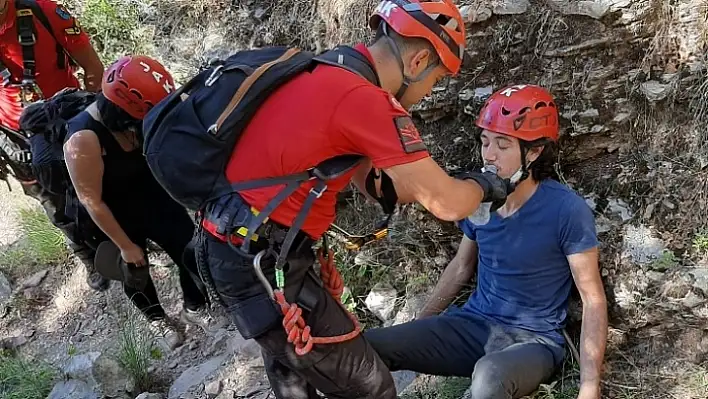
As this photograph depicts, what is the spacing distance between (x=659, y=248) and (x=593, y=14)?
1.27 m

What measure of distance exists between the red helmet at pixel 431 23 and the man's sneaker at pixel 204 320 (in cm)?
339

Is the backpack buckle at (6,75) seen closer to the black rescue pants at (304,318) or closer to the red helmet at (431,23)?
the black rescue pants at (304,318)

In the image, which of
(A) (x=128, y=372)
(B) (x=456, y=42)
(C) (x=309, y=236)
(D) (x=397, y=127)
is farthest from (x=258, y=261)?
(A) (x=128, y=372)

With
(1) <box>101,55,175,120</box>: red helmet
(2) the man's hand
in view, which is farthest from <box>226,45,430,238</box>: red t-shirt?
(1) <box>101,55,175,120</box>: red helmet

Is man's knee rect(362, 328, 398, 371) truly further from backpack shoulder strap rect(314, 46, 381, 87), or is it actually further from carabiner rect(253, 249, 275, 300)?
backpack shoulder strap rect(314, 46, 381, 87)

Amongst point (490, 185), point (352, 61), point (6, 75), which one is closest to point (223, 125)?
point (352, 61)

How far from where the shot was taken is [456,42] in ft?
9.04

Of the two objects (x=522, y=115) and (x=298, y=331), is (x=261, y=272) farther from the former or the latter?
(x=522, y=115)

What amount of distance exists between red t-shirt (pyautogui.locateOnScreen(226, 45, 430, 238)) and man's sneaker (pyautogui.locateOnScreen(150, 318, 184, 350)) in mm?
3296

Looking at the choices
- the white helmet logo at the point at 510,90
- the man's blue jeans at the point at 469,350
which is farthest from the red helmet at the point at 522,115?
the man's blue jeans at the point at 469,350

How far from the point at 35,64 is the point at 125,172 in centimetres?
117

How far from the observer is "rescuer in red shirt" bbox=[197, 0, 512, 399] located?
7.81ft

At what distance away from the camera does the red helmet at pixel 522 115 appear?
11.1 feet

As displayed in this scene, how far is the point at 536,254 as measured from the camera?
341 cm
